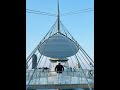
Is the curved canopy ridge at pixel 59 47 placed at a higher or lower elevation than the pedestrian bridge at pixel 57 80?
higher

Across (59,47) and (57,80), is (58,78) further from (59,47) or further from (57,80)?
(59,47)

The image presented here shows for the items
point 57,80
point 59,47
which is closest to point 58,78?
point 57,80

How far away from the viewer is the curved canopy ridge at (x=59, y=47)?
9070 mm

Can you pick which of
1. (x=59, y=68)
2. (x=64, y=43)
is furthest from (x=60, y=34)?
(x=59, y=68)

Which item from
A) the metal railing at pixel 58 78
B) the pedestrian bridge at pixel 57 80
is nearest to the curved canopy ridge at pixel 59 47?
the pedestrian bridge at pixel 57 80

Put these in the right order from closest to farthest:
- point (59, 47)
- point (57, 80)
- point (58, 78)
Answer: point (59, 47) → point (57, 80) → point (58, 78)

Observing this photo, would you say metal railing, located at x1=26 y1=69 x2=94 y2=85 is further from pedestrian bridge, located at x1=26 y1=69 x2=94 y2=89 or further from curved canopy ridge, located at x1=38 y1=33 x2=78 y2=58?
curved canopy ridge, located at x1=38 y1=33 x2=78 y2=58

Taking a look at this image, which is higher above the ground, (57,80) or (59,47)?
(59,47)

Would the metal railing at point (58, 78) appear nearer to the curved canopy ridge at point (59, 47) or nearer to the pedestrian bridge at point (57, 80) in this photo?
the pedestrian bridge at point (57, 80)

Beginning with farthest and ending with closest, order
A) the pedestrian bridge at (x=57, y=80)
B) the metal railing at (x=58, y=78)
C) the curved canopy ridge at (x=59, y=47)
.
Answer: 1. the metal railing at (x=58, y=78)
2. the pedestrian bridge at (x=57, y=80)
3. the curved canopy ridge at (x=59, y=47)

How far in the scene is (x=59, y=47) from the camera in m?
9.22
